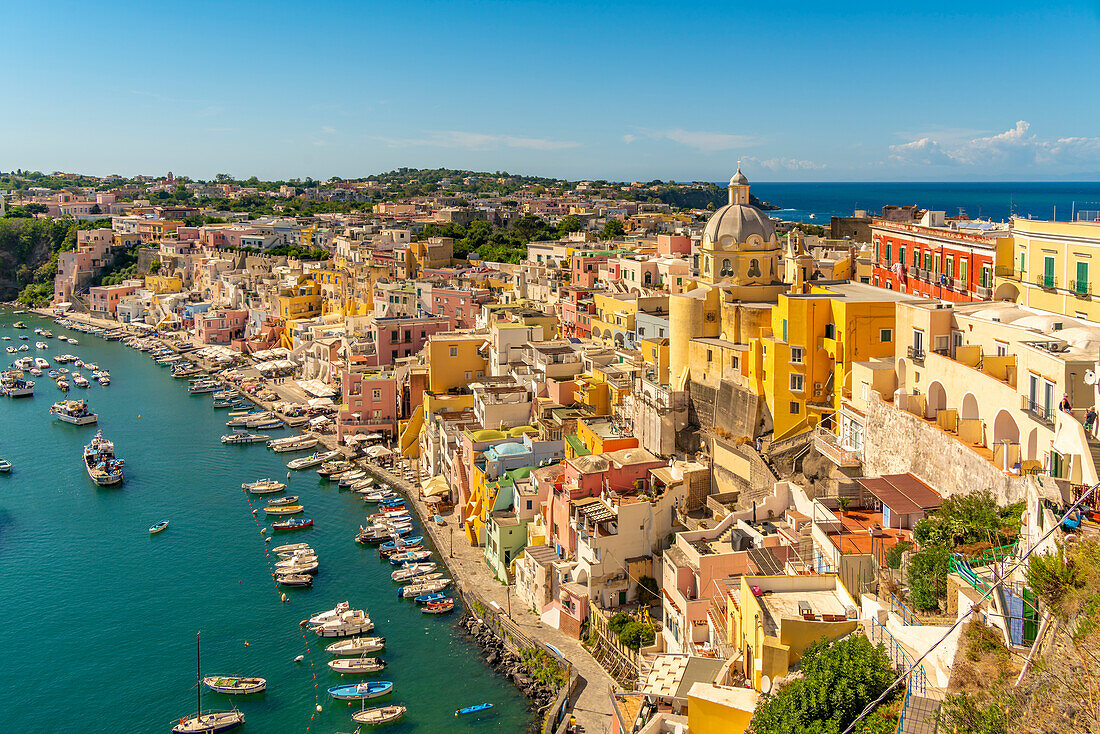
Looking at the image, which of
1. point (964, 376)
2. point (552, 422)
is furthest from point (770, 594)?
point (552, 422)

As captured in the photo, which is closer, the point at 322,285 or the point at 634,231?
the point at 322,285

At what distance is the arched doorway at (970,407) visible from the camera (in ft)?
36.1

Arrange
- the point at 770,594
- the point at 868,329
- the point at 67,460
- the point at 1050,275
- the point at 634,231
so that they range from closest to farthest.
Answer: the point at 770,594 < the point at 1050,275 < the point at 868,329 < the point at 67,460 < the point at 634,231

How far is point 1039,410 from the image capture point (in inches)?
377

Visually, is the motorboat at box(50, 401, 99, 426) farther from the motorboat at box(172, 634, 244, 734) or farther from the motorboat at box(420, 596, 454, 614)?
the motorboat at box(172, 634, 244, 734)

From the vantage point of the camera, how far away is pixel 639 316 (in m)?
20.8

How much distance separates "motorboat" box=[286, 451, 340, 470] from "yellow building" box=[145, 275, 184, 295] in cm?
2936

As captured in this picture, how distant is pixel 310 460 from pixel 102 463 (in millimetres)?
5410

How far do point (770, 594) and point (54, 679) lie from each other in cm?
1133

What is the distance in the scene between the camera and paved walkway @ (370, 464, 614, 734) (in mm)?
12078

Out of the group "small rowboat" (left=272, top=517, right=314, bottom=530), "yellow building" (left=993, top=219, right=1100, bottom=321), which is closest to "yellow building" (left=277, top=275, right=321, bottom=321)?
"small rowboat" (left=272, top=517, right=314, bottom=530)

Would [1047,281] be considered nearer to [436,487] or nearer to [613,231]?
[436,487]

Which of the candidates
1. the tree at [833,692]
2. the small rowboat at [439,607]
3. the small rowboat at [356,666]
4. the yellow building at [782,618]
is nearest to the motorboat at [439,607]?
the small rowboat at [439,607]

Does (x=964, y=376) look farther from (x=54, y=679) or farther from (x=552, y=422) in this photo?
(x=54, y=679)
